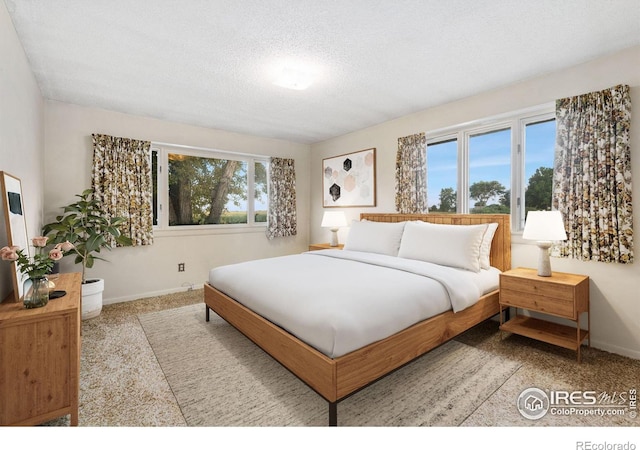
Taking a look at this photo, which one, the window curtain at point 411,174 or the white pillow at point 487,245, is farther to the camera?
the window curtain at point 411,174

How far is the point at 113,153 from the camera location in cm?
370

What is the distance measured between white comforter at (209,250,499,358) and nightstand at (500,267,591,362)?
0.22 m

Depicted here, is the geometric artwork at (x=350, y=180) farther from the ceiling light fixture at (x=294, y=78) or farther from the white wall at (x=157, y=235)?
the ceiling light fixture at (x=294, y=78)

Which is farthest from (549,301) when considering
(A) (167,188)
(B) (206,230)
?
(A) (167,188)

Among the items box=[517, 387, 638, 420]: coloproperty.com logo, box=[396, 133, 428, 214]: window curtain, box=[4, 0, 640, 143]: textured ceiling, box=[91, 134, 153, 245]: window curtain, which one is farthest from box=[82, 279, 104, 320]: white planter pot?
box=[517, 387, 638, 420]: coloproperty.com logo

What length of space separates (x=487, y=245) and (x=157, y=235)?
161 inches

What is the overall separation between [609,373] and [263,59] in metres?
3.51

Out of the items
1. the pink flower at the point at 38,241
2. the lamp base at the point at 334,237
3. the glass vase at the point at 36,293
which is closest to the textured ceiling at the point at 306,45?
the pink flower at the point at 38,241

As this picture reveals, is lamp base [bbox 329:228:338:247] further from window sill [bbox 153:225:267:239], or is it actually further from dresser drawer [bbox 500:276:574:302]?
dresser drawer [bbox 500:276:574:302]

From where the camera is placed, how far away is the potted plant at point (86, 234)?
10.4 ft

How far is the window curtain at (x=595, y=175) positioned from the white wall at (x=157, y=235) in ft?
12.7

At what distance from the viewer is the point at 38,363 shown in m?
1.55

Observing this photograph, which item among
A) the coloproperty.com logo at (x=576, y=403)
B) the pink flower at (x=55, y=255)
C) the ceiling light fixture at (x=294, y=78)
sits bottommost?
the coloproperty.com logo at (x=576, y=403)
